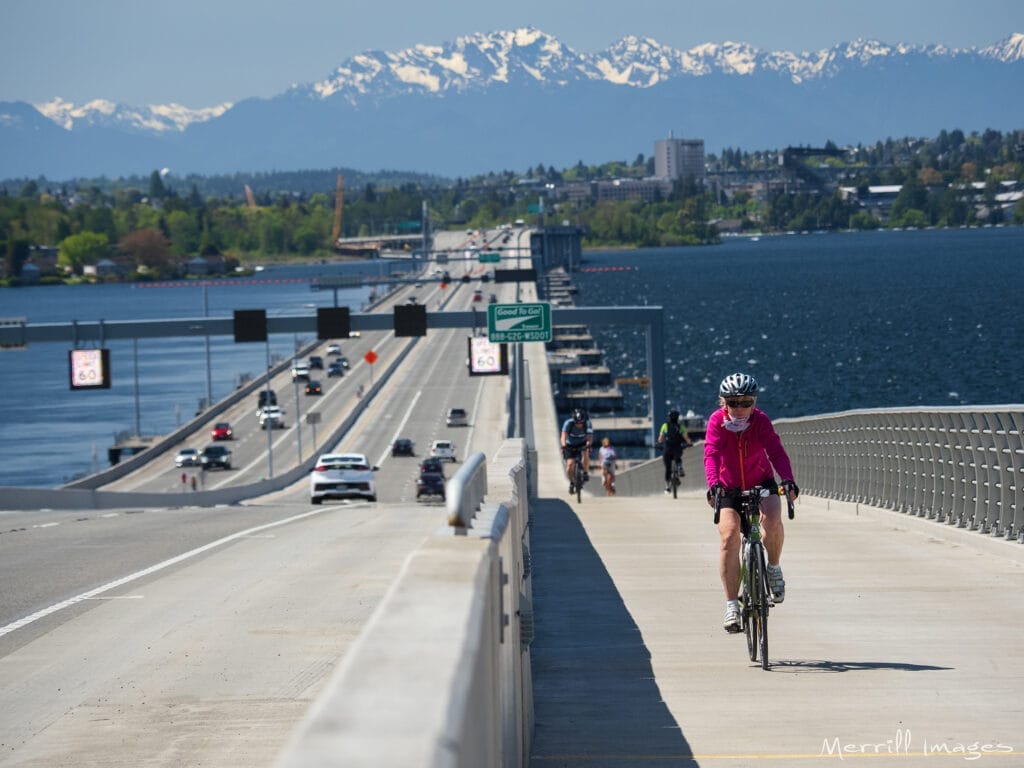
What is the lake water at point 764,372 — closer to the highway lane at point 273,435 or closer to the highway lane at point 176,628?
the highway lane at point 273,435

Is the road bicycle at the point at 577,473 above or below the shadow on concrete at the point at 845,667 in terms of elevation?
below

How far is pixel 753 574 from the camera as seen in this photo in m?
10.1

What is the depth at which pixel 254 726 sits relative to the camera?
8805 mm

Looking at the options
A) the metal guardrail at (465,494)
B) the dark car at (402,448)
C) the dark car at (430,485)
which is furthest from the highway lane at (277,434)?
the metal guardrail at (465,494)

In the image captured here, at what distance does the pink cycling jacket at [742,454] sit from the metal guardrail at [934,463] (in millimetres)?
5404

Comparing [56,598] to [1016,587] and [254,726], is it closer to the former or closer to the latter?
[254,726]

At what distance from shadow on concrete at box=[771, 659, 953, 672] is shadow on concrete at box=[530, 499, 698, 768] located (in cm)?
77

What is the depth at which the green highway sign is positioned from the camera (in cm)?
4603

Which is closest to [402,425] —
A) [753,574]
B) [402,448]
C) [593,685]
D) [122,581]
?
[402,448]

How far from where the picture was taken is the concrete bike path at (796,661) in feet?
26.1

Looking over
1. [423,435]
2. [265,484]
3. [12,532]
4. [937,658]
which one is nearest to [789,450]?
[12,532]

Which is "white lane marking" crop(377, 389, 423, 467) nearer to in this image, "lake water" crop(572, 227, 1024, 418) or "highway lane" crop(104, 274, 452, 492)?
"highway lane" crop(104, 274, 452, 492)

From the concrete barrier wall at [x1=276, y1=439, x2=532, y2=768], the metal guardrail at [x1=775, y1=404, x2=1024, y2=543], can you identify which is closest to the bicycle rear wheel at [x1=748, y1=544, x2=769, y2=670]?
the concrete barrier wall at [x1=276, y1=439, x2=532, y2=768]

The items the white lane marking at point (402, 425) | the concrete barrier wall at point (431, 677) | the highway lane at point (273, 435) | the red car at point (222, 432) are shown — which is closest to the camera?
the concrete barrier wall at point (431, 677)
